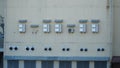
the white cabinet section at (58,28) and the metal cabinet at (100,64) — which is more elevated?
the white cabinet section at (58,28)

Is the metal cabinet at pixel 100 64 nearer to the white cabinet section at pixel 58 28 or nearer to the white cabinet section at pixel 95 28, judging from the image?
the white cabinet section at pixel 95 28

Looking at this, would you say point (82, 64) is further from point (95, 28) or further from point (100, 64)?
point (95, 28)

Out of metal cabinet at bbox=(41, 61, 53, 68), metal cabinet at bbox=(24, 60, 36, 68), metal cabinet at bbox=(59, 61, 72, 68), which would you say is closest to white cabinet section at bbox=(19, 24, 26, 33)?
metal cabinet at bbox=(24, 60, 36, 68)

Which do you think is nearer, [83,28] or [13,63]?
[83,28]

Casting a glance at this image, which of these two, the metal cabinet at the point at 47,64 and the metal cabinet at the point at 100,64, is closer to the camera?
the metal cabinet at the point at 100,64

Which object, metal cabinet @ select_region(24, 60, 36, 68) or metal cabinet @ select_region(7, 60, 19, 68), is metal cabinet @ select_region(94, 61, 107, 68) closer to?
metal cabinet @ select_region(24, 60, 36, 68)

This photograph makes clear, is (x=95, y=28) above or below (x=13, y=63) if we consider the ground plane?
above

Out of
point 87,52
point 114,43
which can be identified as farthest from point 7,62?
point 114,43

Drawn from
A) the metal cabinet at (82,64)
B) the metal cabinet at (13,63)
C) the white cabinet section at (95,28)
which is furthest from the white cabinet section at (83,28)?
the metal cabinet at (13,63)

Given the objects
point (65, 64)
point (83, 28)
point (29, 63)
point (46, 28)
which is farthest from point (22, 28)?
point (83, 28)

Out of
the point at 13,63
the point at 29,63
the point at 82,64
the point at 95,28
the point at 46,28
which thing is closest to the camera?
the point at 95,28

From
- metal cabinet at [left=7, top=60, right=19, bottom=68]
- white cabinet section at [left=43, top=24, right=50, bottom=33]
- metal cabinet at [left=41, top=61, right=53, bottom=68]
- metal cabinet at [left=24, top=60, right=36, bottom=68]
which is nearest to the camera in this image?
white cabinet section at [left=43, top=24, right=50, bottom=33]

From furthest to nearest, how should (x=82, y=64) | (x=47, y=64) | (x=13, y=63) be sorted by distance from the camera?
(x=13, y=63)
(x=47, y=64)
(x=82, y=64)

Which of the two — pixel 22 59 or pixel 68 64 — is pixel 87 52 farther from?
pixel 22 59
